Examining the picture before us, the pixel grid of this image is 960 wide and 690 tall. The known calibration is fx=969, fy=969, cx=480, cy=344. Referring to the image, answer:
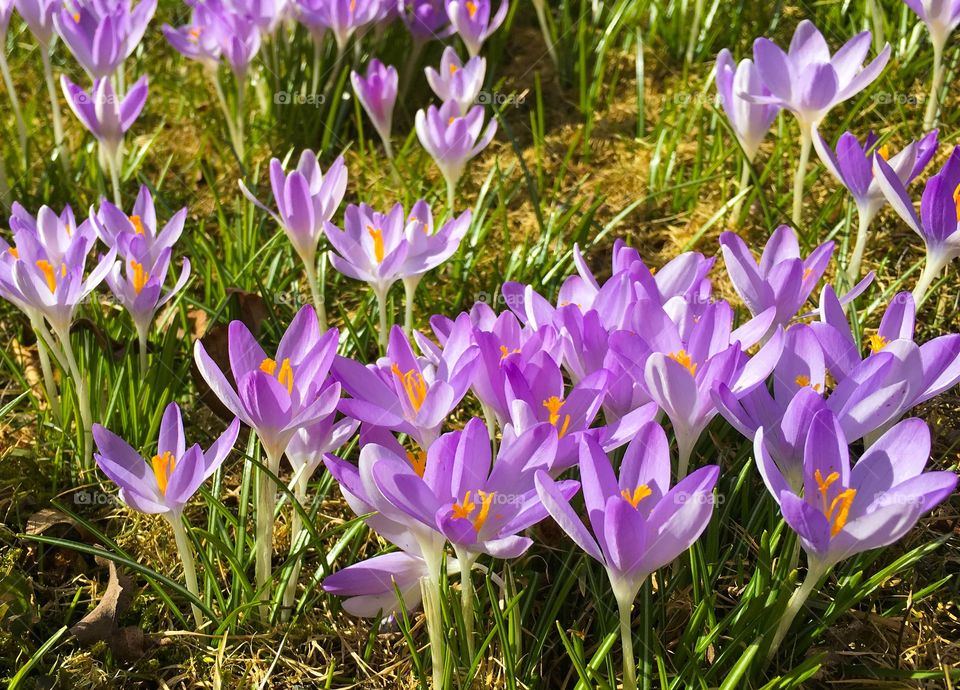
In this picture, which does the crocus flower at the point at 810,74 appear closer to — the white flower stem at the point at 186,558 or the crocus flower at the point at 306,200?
the crocus flower at the point at 306,200

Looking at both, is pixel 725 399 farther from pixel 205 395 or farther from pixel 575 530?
pixel 205 395

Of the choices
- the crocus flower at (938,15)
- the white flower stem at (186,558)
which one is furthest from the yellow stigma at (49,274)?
the crocus flower at (938,15)

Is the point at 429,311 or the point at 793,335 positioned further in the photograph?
the point at 429,311

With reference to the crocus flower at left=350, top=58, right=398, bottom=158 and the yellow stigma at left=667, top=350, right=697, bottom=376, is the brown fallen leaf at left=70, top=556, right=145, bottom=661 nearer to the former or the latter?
the yellow stigma at left=667, top=350, right=697, bottom=376

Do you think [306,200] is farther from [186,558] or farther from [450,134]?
[186,558]

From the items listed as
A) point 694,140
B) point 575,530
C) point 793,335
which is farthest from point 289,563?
point 694,140

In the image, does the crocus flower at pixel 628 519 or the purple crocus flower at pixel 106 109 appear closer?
the crocus flower at pixel 628 519

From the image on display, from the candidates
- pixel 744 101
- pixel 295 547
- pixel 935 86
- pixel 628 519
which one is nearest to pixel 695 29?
pixel 935 86
